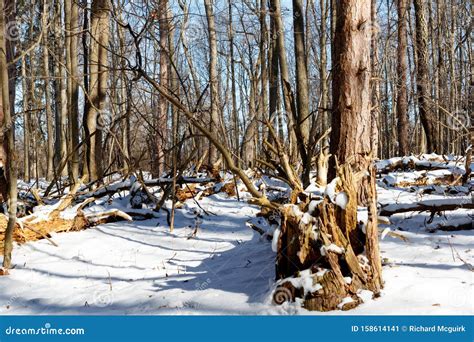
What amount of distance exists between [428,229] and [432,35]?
20.8 metres

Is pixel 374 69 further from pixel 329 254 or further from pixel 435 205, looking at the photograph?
pixel 329 254

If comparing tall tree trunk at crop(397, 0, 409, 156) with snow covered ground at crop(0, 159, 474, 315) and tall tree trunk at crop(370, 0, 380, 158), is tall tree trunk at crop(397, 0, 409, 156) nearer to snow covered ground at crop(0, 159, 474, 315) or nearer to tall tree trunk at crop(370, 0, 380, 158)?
tall tree trunk at crop(370, 0, 380, 158)

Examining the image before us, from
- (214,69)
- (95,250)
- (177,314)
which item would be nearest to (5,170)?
(95,250)

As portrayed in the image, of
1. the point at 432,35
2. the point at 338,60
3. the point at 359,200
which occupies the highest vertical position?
the point at 432,35

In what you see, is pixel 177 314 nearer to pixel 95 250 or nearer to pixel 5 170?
pixel 95 250

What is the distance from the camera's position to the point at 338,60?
4012 mm

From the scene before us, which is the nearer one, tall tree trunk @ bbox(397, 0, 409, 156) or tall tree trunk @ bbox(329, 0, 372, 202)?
tall tree trunk @ bbox(329, 0, 372, 202)

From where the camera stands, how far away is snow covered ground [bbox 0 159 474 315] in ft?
8.86

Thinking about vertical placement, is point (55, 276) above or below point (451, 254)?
below

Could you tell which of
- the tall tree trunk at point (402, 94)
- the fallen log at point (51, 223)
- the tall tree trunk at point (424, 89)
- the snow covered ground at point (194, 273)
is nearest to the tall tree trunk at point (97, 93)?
the fallen log at point (51, 223)

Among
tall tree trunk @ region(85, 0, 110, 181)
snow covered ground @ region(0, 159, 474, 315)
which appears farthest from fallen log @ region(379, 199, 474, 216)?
tall tree trunk @ region(85, 0, 110, 181)

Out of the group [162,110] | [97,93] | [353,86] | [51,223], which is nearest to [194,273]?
[353,86]

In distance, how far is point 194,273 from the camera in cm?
374

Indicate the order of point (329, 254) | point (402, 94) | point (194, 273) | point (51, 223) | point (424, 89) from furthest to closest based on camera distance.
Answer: point (402, 94) < point (424, 89) < point (51, 223) < point (194, 273) < point (329, 254)
